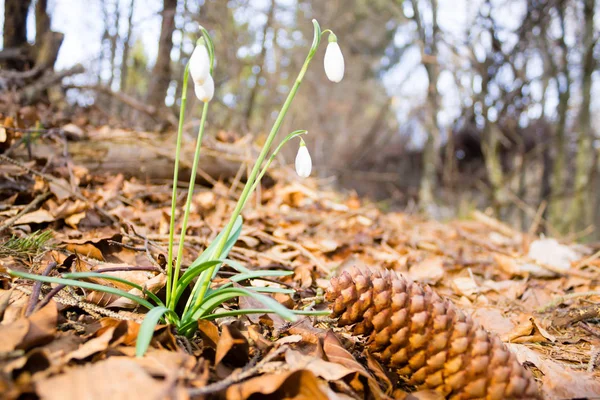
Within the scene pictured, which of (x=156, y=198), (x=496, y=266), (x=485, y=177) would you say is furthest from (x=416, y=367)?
(x=485, y=177)

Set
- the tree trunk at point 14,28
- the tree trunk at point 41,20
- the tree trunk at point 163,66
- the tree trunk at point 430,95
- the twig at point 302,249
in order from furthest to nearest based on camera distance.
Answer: the tree trunk at point 430,95 → the tree trunk at point 163,66 → the tree trunk at point 41,20 → the tree trunk at point 14,28 → the twig at point 302,249

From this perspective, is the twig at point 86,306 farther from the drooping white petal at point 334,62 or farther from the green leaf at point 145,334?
the drooping white petal at point 334,62

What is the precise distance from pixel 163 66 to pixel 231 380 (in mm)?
4304

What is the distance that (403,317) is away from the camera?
1.03 meters

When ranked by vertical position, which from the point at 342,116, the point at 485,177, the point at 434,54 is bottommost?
the point at 485,177

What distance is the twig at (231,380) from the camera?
0.75 meters

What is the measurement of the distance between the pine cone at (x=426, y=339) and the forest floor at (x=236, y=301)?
0.08 m

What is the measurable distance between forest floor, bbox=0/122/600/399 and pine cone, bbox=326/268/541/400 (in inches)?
3.3

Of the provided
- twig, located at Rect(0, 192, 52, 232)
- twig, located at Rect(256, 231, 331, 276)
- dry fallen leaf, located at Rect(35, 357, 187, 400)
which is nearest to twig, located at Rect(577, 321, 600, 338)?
twig, located at Rect(256, 231, 331, 276)

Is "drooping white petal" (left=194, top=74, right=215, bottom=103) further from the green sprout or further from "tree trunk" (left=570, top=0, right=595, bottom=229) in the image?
"tree trunk" (left=570, top=0, right=595, bottom=229)

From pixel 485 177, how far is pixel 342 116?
5239 millimetres

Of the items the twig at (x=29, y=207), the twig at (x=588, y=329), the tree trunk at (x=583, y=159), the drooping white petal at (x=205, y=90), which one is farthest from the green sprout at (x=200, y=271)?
the tree trunk at (x=583, y=159)

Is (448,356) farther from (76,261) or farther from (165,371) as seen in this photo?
(76,261)

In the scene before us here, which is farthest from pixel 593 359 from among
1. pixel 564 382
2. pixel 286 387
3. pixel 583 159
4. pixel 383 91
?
pixel 383 91
